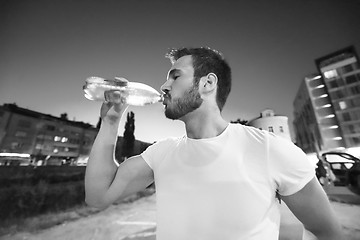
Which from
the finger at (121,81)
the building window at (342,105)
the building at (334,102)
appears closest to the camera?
the finger at (121,81)

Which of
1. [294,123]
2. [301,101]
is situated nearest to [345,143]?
[301,101]

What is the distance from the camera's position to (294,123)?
60312 mm

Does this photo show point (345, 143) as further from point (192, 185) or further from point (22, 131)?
point (22, 131)

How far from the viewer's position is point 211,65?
1621 mm

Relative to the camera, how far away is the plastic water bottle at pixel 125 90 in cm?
175

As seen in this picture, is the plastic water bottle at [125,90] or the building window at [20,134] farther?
the building window at [20,134]

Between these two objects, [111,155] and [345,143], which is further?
[345,143]

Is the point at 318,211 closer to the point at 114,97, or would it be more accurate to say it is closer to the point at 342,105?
the point at 114,97

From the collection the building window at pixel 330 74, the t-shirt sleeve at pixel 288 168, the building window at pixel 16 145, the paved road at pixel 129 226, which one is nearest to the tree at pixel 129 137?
the building window at pixel 16 145

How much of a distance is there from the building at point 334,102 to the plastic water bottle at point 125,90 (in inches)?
1867

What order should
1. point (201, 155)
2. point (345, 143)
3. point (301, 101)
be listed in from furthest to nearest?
1. point (301, 101)
2. point (345, 143)
3. point (201, 155)

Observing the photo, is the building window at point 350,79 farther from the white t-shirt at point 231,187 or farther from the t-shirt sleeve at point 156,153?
the t-shirt sleeve at point 156,153

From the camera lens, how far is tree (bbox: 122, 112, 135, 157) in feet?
137

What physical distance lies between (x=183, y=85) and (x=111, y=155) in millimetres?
762
